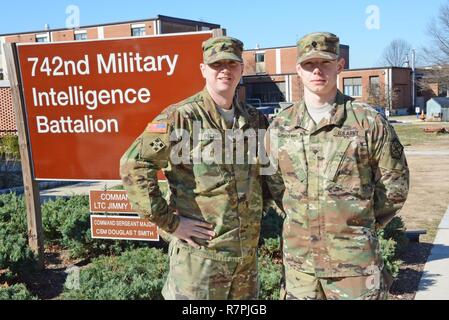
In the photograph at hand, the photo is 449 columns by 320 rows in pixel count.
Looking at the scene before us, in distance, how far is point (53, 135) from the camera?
487 centimetres

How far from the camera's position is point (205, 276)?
2.60m

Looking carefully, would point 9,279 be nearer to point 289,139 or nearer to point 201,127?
point 201,127

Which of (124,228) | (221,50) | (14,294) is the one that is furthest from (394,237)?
(14,294)

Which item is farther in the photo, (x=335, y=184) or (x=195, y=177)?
(x=195, y=177)

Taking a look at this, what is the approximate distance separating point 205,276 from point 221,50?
1155 millimetres

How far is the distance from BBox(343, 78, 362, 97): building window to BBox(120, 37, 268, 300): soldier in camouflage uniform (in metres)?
53.5

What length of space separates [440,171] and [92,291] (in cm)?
1110

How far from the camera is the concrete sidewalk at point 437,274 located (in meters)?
4.39

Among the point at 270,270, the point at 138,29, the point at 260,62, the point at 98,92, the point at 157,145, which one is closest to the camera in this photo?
the point at 157,145

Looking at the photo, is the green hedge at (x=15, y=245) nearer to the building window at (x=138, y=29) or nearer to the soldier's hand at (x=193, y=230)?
the soldier's hand at (x=193, y=230)

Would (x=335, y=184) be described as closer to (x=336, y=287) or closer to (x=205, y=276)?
(x=336, y=287)

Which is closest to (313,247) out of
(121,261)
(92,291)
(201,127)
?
(201,127)

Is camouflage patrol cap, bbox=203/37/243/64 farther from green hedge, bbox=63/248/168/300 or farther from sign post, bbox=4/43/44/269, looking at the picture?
sign post, bbox=4/43/44/269

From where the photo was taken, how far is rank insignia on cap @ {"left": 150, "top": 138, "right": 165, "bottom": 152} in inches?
102
